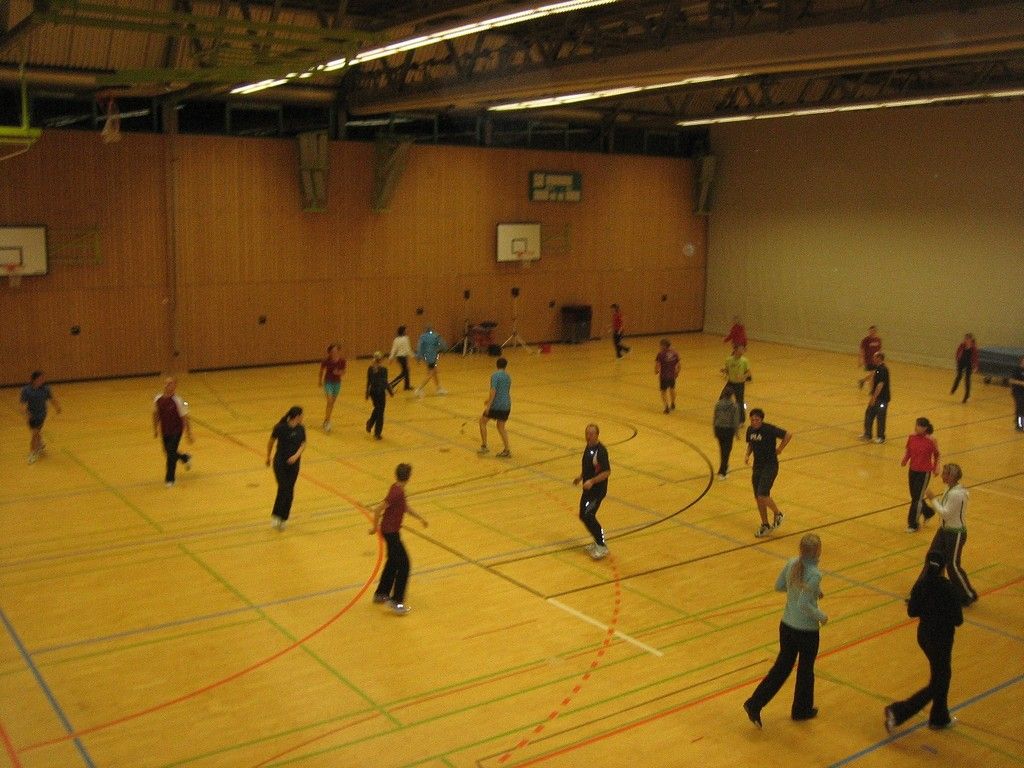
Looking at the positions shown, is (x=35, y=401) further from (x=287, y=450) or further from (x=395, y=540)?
(x=395, y=540)

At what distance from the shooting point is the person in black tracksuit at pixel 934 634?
27.0 feet

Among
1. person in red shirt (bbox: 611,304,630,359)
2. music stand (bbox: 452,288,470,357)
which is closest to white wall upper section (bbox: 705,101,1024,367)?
person in red shirt (bbox: 611,304,630,359)

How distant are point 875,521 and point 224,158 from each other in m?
18.7

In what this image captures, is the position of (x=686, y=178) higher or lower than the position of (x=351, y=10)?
lower

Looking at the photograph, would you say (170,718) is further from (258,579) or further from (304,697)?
(258,579)

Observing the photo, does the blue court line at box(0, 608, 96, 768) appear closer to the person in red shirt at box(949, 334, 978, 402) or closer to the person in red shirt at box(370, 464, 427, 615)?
the person in red shirt at box(370, 464, 427, 615)

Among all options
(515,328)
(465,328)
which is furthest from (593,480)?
(515,328)

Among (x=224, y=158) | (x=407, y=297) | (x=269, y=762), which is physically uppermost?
(x=224, y=158)

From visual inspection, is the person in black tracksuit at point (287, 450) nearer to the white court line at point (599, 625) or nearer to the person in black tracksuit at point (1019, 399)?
the white court line at point (599, 625)

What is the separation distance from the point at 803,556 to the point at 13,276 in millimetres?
20642

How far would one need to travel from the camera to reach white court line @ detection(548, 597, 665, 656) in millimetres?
10031

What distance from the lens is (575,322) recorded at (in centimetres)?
3256

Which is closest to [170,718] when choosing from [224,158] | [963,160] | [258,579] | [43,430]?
[258,579]

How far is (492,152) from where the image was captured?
31.0m
